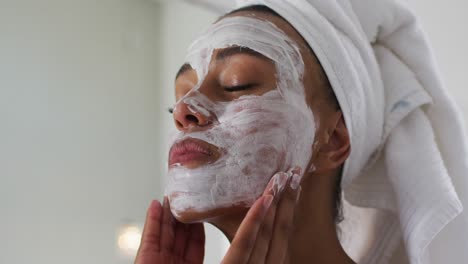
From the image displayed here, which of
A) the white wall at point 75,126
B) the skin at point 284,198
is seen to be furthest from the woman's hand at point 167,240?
the white wall at point 75,126

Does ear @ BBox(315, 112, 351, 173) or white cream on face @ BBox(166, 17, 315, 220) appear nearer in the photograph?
white cream on face @ BBox(166, 17, 315, 220)

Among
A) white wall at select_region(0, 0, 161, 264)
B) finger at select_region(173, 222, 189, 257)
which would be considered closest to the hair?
finger at select_region(173, 222, 189, 257)

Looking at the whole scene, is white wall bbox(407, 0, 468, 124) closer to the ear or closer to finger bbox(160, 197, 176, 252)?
the ear

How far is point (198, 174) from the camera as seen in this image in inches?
26.7

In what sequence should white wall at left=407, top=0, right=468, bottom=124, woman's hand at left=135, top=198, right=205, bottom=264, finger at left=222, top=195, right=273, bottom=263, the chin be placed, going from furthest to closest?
white wall at left=407, top=0, right=468, bottom=124
woman's hand at left=135, top=198, right=205, bottom=264
the chin
finger at left=222, top=195, right=273, bottom=263

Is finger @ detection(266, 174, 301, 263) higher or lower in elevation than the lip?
lower

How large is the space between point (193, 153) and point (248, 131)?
0.08m

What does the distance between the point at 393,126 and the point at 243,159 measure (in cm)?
33

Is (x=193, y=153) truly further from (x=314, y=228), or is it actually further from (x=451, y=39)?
(x=451, y=39)

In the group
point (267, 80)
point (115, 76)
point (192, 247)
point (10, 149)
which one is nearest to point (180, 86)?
point (267, 80)

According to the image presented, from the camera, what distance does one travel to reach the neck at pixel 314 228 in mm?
800

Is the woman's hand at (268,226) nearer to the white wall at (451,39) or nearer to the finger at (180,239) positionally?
the finger at (180,239)

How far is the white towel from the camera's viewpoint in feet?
2.57

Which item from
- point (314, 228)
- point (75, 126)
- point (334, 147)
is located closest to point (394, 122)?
point (334, 147)
